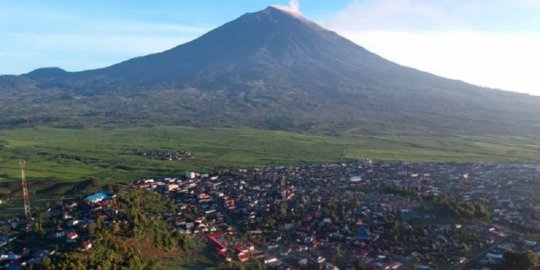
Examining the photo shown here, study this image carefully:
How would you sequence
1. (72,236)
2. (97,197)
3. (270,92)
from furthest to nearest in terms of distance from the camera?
(270,92) → (97,197) → (72,236)

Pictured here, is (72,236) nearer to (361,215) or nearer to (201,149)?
(361,215)

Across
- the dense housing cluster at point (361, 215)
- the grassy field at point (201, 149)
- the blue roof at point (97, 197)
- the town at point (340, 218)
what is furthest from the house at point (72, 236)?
the grassy field at point (201, 149)

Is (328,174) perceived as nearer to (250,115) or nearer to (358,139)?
(358,139)

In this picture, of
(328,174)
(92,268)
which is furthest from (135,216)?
(328,174)

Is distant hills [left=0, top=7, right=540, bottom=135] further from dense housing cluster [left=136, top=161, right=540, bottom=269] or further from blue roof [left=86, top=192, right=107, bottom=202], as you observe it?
blue roof [left=86, top=192, right=107, bottom=202]

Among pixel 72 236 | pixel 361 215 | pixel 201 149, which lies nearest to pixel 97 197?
pixel 72 236

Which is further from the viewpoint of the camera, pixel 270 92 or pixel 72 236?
pixel 270 92
